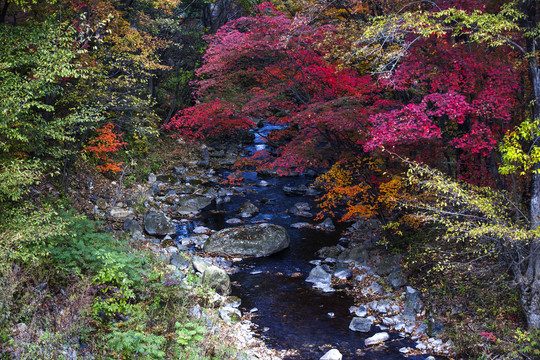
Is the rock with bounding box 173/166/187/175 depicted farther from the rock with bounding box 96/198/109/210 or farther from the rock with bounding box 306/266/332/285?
the rock with bounding box 306/266/332/285

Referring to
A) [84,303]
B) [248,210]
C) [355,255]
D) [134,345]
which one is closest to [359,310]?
[355,255]

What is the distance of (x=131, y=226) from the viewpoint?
11891 mm

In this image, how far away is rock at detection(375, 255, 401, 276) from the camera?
383 inches

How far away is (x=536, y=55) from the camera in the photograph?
6.94 meters

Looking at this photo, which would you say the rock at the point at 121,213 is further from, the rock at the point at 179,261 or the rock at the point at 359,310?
the rock at the point at 359,310

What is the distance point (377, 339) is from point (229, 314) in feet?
9.47

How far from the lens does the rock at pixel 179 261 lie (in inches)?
374

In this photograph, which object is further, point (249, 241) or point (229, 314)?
point (249, 241)

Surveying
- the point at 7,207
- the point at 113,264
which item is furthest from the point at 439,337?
the point at 7,207

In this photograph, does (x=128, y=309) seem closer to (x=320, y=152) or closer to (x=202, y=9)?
(x=320, y=152)

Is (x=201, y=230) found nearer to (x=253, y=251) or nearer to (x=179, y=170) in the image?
(x=253, y=251)

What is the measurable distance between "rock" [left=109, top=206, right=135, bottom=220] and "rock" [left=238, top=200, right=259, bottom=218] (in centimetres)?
394

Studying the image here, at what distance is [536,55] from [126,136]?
15566 mm

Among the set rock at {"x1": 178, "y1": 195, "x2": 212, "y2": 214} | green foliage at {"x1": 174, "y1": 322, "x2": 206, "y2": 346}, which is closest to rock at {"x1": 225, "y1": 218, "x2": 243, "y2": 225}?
rock at {"x1": 178, "y1": 195, "x2": 212, "y2": 214}
